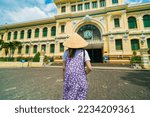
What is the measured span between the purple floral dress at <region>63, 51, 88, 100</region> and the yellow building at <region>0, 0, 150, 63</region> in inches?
738

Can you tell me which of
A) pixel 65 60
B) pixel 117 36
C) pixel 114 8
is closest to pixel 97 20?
pixel 114 8

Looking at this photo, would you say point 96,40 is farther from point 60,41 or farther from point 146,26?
point 146,26

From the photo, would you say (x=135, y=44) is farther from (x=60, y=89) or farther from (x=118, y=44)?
(x=60, y=89)

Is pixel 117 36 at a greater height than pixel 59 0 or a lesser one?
lesser

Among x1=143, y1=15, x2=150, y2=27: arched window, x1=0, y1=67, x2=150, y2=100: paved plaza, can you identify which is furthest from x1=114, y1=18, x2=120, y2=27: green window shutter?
x1=0, y1=67, x2=150, y2=100: paved plaza

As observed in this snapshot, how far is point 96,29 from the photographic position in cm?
2294

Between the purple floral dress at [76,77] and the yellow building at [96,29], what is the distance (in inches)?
738

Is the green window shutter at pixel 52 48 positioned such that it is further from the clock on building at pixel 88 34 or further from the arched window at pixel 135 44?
the arched window at pixel 135 44

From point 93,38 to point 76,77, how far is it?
22.0 m

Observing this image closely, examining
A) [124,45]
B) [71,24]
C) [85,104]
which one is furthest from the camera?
[71,24]

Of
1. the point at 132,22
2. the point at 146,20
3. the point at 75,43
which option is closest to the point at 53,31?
the point at 132,22

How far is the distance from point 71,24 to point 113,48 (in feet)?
35.8

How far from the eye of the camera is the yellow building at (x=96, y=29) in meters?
20.0

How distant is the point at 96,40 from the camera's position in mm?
22578
